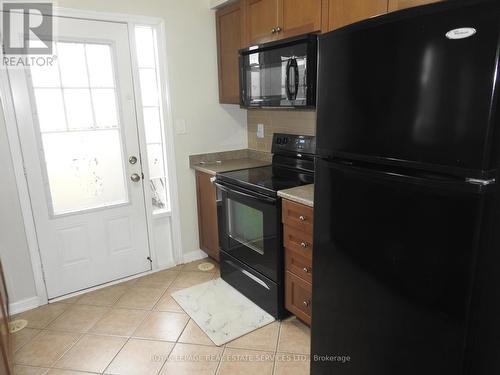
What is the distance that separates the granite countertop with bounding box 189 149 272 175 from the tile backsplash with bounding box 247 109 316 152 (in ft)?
0.25

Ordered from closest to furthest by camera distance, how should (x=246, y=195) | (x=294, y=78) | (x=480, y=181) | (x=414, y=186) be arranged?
(x=480, y=181) → (x=414, y=186) → (x=294, y=78) → (x=246, y=195)

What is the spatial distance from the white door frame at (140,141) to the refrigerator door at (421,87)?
1809 mm

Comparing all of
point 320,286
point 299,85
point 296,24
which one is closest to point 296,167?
point 299,85

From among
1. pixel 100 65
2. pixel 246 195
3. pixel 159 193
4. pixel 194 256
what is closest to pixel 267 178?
pixel 246 195

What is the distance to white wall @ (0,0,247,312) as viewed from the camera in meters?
2.51

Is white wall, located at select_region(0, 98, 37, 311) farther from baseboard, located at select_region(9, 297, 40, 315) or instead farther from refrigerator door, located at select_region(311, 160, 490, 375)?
refrigerator door, located at select_region(311, 160, 490, 375)

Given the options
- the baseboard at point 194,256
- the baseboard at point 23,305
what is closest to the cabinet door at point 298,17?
the baseboard at point 194,256

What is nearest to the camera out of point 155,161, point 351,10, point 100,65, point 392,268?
point 392,268

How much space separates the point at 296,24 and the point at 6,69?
1.90 metres

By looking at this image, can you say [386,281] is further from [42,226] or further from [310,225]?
[42,226]

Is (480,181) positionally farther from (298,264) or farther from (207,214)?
(207,214)

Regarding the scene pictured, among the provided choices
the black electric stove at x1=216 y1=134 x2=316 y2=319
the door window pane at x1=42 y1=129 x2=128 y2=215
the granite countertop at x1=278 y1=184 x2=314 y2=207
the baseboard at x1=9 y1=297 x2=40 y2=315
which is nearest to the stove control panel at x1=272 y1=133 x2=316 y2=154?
the black electric stove at x1=216 y1=134 x2=316 y2=319

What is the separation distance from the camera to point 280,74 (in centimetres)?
222

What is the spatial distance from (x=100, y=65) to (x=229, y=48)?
40.2 inches
